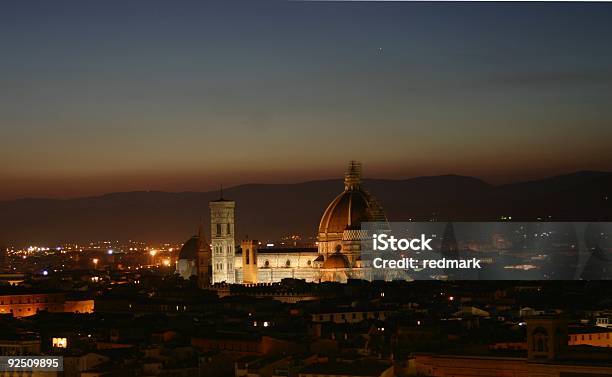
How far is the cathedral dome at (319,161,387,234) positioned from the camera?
33.9m

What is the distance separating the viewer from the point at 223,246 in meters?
34.2

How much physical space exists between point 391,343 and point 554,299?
21.7 feet

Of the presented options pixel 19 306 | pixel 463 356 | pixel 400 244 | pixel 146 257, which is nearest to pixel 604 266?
pixel 400 244

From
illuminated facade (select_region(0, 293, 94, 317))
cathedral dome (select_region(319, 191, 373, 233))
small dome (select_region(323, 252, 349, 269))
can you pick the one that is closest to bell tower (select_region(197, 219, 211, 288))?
cathedral dome (select_region(319, 191, 373, 233))

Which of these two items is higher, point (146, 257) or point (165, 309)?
point (146, 257)

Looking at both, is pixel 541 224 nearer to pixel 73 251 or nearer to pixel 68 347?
pixel 68 347

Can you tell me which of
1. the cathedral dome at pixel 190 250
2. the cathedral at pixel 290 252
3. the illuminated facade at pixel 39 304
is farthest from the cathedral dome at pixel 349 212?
the illuminated facade at pixel 39 304

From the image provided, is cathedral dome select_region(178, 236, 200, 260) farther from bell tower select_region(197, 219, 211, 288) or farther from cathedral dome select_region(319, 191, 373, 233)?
cathedral dome select_region(319, 191, 373, 233)

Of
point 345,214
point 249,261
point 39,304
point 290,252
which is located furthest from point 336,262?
point 39,304

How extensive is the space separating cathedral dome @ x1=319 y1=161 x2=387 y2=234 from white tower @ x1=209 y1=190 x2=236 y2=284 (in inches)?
68.9

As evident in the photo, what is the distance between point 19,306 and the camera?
24750mm

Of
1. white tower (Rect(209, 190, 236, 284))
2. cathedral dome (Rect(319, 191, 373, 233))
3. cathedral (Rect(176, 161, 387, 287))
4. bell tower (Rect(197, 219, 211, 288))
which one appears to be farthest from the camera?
bell tower (Rect(197, 219, 211, 288))

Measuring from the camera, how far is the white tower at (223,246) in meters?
34.1

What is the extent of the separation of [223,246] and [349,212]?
2.47 meters
